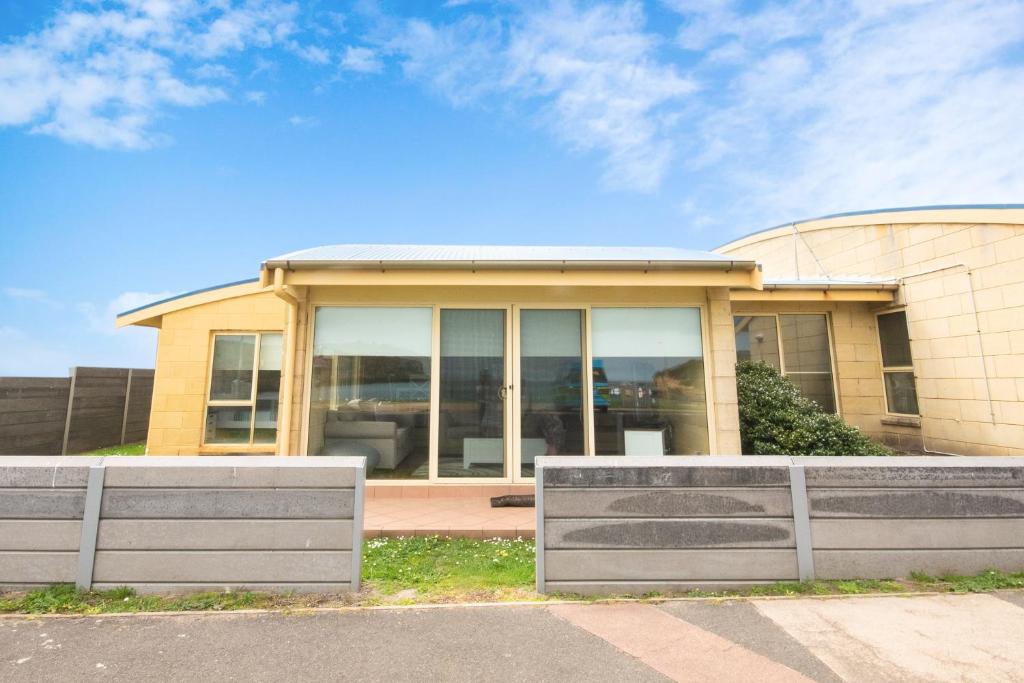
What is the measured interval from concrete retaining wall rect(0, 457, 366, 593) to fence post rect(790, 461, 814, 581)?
10.3ft

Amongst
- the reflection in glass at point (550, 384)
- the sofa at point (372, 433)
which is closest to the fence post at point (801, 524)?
the reflection in glass at point (550, 384)

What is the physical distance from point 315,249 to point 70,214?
635 inches

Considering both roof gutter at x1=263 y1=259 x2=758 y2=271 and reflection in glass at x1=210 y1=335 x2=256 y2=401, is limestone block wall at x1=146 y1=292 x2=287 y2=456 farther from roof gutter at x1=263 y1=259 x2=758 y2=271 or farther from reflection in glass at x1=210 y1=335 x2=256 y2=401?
roof gutter at x1=263 y1=259 x2=758 y2=271

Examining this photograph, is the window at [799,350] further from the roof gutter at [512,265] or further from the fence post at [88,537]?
the fence post at [88,537]

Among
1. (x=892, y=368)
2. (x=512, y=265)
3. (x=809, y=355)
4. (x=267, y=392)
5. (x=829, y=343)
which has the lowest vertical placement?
(x=267, y=392)

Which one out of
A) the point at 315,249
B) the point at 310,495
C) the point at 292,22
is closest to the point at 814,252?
the point at 315,249

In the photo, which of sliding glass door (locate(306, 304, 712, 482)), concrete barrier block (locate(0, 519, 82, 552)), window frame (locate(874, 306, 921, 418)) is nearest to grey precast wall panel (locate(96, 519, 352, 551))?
concrete barrier block (locate(0, 519, 82, 552))

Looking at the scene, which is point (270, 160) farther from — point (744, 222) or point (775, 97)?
point (744, 222)

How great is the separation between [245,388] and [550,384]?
273 inches

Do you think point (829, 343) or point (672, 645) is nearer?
point (672, 645)

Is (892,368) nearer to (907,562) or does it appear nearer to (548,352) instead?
(907,562)

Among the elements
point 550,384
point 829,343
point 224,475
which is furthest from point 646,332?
point 224,475

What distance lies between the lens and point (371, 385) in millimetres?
5676

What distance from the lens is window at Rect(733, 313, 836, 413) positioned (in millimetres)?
8031
